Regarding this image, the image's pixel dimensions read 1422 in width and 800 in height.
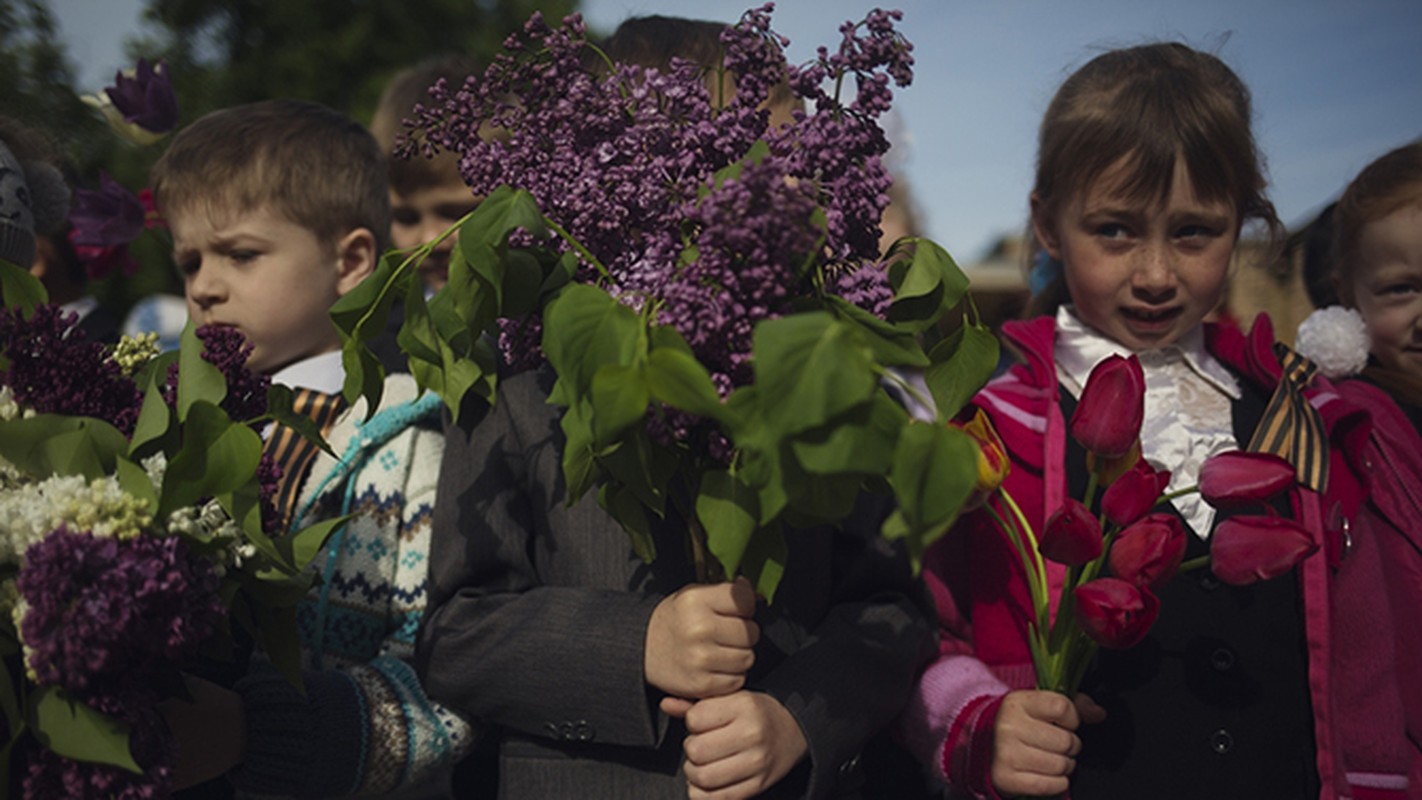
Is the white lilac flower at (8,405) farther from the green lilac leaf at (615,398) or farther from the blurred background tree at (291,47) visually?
the blurred background tree at (291,47)

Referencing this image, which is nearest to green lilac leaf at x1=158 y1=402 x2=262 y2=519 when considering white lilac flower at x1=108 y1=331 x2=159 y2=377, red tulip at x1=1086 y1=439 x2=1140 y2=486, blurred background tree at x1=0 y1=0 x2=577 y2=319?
white lilac flower at x1=108 y1=331 x2=159 y2=377

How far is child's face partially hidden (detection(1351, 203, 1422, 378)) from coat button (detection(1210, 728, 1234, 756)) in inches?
41.5

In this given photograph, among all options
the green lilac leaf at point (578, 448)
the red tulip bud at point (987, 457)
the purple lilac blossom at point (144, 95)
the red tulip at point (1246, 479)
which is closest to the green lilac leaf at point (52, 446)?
the green lilac leaf at point (578, 448)

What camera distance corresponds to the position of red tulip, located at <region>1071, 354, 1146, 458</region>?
4.88ft

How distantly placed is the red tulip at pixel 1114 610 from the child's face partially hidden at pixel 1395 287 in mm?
1373

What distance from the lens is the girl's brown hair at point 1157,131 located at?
2.00m

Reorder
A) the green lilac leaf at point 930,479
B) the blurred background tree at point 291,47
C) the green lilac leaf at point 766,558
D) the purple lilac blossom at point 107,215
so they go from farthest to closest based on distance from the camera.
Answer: the blurred background tree at point 291,47, the purple lilac blossom at point 107,215, the green lilac leaf at point 766,558, the green lilac leaf at point 930,479

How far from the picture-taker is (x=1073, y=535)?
145cm

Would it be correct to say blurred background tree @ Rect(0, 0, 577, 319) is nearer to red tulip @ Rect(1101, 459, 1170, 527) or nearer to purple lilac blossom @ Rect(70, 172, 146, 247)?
purple lilac blossom @ Rect(70, 172, 146, 247)

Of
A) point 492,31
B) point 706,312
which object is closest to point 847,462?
point 706,312

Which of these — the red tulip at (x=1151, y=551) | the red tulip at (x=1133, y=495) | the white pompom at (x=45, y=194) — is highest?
the white pompom at (x=45, y=194)

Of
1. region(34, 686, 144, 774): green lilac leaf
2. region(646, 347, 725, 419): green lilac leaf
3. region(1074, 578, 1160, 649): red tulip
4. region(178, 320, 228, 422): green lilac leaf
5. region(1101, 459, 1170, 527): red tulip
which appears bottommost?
region(34, 686, 144, 774): green lilac leaf

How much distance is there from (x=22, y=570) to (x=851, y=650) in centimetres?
101

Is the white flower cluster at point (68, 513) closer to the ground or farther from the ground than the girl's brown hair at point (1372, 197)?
closer to the ground
